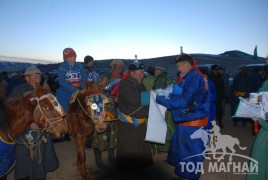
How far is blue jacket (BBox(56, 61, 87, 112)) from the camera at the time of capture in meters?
4.96

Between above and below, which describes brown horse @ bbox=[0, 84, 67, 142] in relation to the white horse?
above

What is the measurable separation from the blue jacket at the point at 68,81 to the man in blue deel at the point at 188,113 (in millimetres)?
2152

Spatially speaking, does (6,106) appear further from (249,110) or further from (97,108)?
(249,110)

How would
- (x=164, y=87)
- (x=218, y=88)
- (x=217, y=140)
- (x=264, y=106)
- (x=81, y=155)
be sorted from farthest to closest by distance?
(x=218, y=88), (x=164, y=87), (x=217, y=140), (x=81, y=155), (x=264, y=106)

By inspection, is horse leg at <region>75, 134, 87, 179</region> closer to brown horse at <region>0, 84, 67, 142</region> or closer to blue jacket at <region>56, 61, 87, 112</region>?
blue jacket at <region>56, 61, 87, 112</region>

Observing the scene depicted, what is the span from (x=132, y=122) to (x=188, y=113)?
1172 millimetres

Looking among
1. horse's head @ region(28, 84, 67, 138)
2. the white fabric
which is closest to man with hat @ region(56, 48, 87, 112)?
horse's head @ region(28, 84, 67, 138)

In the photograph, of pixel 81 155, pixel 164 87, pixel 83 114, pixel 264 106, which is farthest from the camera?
pixel 164 87

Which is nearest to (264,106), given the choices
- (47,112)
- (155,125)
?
(155,125)

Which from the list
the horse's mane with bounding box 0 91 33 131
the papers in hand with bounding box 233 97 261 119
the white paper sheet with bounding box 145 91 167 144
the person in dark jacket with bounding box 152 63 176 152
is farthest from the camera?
the person in dark jacket with bounding box 152 63 176 152

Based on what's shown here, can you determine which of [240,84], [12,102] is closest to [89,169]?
[12,102]

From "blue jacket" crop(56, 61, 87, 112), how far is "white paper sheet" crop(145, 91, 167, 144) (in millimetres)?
1902

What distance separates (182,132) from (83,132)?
7.01ft

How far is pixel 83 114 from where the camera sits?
15.4 feet
